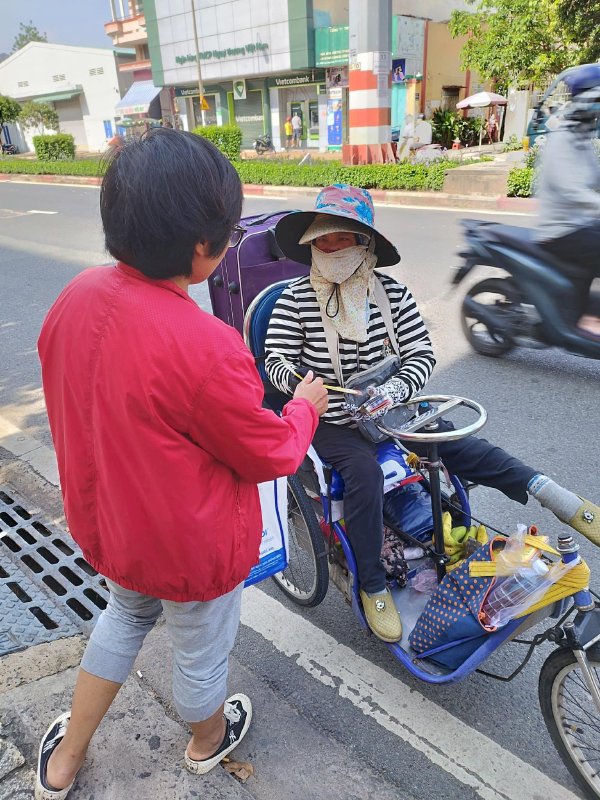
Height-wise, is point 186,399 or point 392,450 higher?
point 186,399

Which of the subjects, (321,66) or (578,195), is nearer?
(578,195)

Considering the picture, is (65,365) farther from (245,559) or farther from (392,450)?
(392,450)

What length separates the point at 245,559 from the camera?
1.46 meters

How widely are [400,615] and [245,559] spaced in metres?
0.89

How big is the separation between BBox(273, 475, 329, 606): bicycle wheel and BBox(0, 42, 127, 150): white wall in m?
39.3

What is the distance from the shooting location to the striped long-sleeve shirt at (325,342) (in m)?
2.29

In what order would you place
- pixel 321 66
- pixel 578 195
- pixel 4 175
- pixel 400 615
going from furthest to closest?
pixel 4 175 < pixel 321 66 < pixel 578 195 < pixel 400 615

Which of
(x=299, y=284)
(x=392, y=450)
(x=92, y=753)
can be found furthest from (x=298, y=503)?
(x=92, y=753)

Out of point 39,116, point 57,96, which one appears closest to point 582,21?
point 39,116

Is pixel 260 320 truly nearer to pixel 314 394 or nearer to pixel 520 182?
pixel 314 394

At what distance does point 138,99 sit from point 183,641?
37177 millimetres

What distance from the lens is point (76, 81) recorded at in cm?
3788

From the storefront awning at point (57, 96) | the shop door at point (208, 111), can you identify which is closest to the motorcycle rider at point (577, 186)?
the shop door at point (208, 111)

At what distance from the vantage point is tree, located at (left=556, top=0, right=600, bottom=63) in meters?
10.9
